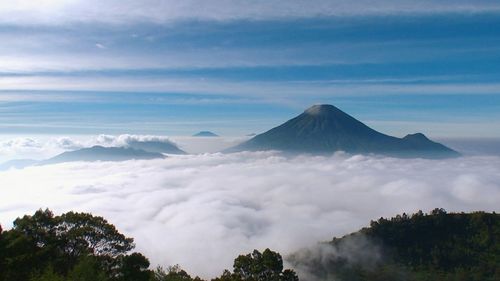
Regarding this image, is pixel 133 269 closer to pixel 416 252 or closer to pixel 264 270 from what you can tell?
pixel 264 270

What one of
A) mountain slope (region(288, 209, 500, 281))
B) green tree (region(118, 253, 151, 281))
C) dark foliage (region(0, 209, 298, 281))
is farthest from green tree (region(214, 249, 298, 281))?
mountain slope (region(288, 209, 500, 281))

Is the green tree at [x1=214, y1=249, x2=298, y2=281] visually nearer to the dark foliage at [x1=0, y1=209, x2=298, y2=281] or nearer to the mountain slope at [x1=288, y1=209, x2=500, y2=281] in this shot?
the dark foliage at [x1=0, y1=209, x2=298, y2=281]

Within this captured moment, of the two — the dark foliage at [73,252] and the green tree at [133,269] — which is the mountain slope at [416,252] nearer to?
the dark foliage at [73,252]

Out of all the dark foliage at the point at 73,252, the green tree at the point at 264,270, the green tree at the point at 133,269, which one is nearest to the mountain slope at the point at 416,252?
the green tree at the point at 264,270

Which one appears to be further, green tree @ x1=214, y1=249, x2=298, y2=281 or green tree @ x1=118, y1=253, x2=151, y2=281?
green tree @ x1=214, y1=249, x2=298, y2=281

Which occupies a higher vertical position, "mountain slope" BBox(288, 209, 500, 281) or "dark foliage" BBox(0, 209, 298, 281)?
"dark foliage" BBox(0, 209, 298, 281)

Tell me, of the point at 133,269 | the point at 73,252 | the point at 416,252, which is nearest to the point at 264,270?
the point at 133,269

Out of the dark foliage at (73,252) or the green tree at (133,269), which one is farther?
the green tree at (133,269)

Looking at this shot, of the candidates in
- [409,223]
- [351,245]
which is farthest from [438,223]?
[351,245]

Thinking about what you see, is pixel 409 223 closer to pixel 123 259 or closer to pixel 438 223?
pixel 438 223

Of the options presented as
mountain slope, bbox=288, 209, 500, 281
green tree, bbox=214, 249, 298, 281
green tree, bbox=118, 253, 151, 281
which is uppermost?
green tree, bbox=118, 253, 151, 281

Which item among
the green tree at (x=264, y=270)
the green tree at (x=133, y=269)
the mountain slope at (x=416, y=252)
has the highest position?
the green tree at (x=133, y=269)
